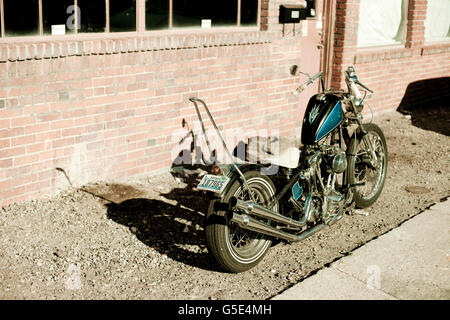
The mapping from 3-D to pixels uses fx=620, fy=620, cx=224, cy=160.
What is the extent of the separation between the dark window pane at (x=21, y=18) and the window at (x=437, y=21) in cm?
804

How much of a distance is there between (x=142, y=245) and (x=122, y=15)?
95.5 inches

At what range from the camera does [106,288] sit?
441cm

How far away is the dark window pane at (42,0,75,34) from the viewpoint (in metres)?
5.59

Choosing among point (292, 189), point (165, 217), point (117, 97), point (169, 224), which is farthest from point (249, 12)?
point (292, 189)

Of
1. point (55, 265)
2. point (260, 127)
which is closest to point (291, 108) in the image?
point (260, 127)

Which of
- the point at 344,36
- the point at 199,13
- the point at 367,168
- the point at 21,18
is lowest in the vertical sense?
the point at 367,168

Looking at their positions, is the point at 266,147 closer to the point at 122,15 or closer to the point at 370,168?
the point at 370,168

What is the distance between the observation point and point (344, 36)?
905 centimetres

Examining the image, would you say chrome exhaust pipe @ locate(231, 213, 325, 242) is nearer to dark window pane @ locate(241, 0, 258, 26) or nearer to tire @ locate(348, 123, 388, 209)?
tire @ locate(348, 123, 388, 209)

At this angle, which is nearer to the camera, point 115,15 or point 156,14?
point 115,15

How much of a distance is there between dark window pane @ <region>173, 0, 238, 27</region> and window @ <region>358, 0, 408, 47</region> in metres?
3.20

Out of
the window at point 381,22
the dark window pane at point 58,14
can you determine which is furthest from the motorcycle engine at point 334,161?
the window at point 381,22

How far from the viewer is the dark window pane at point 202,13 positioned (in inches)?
265
